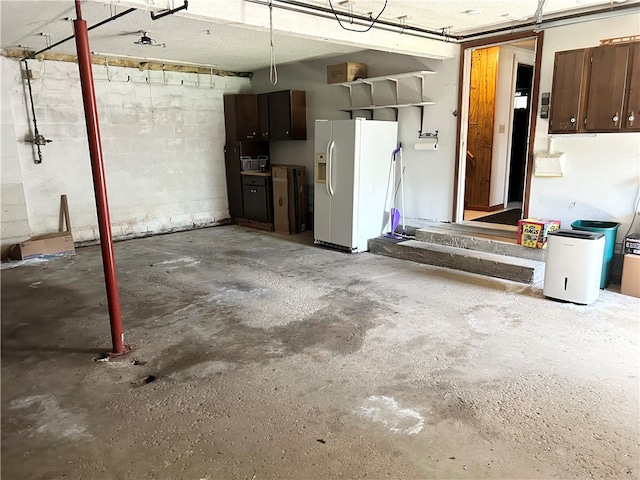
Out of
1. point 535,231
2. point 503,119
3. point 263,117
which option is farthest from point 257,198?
point 535,231

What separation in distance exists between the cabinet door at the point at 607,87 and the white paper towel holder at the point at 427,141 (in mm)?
1926

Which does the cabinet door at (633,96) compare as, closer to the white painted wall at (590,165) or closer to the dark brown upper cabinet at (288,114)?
the white painted wall at (590,165)

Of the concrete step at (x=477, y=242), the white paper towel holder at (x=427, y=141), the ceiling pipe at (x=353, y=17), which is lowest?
the concrete step at (x=477, y=242)

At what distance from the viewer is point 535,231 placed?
193 inches

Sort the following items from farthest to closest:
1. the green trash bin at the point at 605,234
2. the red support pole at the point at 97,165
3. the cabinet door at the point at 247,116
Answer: the cabinet door at the point at 247,116, the green trash bin at the point at 605,234, the red support pole at the point at 97,165

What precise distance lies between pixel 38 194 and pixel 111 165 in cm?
111

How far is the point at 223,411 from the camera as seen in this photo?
266 cm

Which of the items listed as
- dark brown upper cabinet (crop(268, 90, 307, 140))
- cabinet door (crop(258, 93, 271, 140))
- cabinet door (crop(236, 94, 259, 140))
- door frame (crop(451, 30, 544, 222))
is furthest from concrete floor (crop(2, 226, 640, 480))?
cabinet door (crop(236, 94, 259, 140))

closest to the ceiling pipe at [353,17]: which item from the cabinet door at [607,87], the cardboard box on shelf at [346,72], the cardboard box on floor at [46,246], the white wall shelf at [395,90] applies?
the white wall shelf at [395,90]

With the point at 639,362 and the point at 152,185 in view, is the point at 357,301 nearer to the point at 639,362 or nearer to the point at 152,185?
the point at 639,362

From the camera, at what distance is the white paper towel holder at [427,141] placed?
20.1 feet

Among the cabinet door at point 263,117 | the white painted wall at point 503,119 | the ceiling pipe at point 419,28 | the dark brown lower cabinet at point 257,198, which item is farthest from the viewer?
the cabinet door at point 263,117

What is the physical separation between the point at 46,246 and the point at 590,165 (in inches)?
267

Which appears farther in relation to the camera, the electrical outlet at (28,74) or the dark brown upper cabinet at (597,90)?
the electrical outlet at (28,74)
